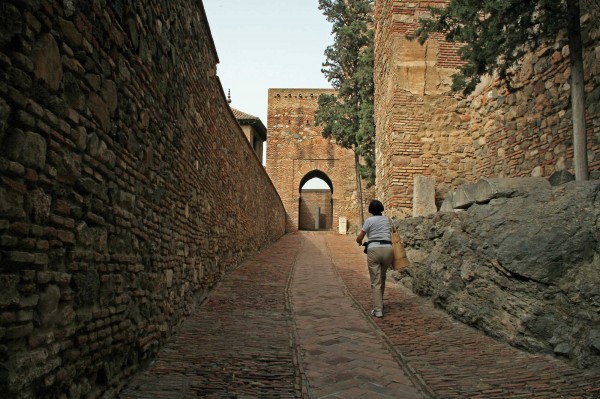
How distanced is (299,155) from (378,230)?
2390 cm

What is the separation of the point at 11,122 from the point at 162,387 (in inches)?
91.5

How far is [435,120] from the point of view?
1100 centimetres

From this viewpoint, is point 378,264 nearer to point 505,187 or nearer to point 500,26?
point 505,187

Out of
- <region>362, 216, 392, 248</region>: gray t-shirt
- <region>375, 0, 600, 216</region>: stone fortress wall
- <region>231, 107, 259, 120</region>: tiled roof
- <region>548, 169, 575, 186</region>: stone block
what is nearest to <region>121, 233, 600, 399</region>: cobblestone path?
<region>362, 216, 392, 248</region>: gray t-shirt

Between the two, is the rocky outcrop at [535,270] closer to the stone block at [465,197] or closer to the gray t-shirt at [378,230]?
the stone block at [465,197]

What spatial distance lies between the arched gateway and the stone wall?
23601mm

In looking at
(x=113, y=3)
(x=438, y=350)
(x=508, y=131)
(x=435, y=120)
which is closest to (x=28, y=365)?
(x=113, y=3)

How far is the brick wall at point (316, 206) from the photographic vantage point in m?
36.3

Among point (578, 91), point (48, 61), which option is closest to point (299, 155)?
point (578, 91)

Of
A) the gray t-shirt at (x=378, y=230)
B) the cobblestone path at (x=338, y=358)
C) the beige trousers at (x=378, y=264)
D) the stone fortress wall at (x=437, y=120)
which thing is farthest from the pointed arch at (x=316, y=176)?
the beige trousers at (x=378, y=264)

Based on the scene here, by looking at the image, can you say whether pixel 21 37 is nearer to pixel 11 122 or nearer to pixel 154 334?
pixel 11 122

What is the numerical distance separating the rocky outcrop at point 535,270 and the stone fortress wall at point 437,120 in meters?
3.18

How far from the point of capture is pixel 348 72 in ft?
71.7

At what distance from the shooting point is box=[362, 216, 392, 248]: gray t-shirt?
6402 millimetres
